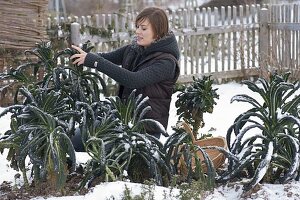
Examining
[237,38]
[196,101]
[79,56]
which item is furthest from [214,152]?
[237,38]

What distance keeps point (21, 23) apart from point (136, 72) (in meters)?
4.59

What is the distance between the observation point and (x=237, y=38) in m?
11.3

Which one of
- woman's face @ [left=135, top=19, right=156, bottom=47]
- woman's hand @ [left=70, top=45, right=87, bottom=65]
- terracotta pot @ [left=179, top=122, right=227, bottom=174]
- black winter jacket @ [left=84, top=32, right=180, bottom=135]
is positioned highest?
woman's face @ [left=135, top=19, right=156, bottom=47]

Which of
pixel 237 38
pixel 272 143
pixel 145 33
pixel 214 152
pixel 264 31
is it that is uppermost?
pixel 145 33

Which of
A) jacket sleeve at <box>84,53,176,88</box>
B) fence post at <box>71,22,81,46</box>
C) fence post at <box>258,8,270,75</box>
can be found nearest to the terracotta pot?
jacket sleeve at <box>84,53,176,88</box>

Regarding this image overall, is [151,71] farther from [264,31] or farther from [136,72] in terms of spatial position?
[264,31]

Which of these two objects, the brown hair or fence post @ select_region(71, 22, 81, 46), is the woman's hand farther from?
fence post @ select_region(71, 22, 81, 46)

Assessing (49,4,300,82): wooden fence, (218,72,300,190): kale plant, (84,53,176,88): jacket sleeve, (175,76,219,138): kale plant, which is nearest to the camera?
(218,72,300,190): kale plant

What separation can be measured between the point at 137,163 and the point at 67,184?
0.46 m

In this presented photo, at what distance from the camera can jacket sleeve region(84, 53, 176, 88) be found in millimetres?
4301

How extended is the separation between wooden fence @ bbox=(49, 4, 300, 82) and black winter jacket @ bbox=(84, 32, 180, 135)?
5.28 m

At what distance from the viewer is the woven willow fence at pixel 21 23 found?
8555mm

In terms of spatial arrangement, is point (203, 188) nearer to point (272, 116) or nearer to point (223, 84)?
point (272, 116)

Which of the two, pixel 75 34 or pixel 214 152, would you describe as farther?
pixel 75 34
